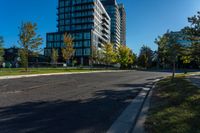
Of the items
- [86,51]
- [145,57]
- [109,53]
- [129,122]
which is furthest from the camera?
[86,51]

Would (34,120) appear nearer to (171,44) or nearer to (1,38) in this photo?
(171,44)

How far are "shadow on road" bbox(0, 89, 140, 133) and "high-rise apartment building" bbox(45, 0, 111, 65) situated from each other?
79118 millimetres

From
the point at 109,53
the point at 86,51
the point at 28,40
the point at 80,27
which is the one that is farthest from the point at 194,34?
the point at 80,27

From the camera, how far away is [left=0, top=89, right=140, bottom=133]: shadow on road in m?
5.50

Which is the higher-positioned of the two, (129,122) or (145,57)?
(145,57)

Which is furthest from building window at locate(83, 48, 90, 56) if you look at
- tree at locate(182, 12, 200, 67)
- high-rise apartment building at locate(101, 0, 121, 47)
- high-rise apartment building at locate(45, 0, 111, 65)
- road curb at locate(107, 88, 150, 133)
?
road curb at locate(107, 88, 150, 133)

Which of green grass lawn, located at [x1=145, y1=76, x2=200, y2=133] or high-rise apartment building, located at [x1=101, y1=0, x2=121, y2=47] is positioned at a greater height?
high-rise apartment building, located at [x1=101, y1=0, x2=121, y2=47]

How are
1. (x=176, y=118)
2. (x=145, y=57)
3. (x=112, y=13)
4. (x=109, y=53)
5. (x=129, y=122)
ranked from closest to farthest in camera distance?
(x=176, y=118), (x=129, y=122), (x=109, y=53), (x=145, y=57), (x=112, y=13)

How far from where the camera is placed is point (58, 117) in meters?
6.56

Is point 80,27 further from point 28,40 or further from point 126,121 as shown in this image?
point 126,121

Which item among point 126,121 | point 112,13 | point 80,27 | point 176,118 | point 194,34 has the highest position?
point 112,13

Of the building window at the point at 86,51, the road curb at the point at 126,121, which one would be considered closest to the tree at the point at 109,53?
the building window at the point at 86,51

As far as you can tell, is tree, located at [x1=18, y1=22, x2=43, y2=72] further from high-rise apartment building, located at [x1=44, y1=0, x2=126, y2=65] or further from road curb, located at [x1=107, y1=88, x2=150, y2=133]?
high-rise apartment building, located at [x1=44, y1=0, x2=126, y2=65]

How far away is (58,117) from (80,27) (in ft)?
306
